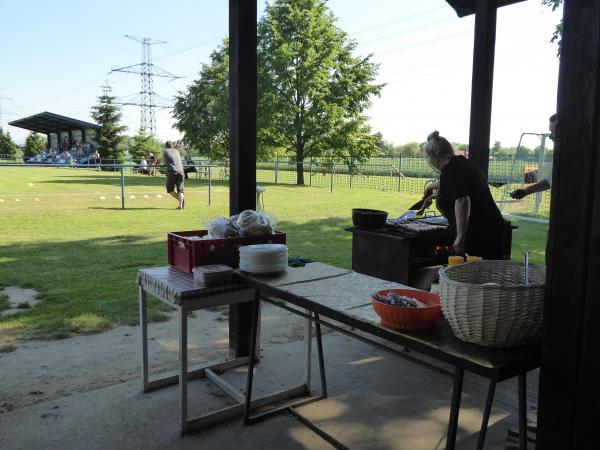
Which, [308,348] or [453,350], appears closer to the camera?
[453,350]

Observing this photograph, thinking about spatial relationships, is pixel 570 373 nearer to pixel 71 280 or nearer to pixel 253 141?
pixel 253 141

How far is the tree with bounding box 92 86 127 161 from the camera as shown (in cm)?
4534

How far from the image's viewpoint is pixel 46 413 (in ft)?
9.24

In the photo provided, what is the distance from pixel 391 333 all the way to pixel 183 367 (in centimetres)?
133

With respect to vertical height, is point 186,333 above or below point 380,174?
below

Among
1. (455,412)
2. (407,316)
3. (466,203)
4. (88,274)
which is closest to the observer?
(455,412)

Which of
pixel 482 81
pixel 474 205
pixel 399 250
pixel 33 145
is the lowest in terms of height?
pixel 399 250

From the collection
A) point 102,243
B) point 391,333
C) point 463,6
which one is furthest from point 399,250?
point 102,243

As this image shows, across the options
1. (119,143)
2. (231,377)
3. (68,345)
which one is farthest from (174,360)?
(119,143)

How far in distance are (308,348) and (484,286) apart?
1811 millimetres

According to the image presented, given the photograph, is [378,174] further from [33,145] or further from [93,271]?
[33,145]

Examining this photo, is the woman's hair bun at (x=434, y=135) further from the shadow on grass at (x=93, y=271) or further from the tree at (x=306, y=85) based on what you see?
the tree at (x=306, y=85)

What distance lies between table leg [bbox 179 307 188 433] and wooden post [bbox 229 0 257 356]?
3.16 ft

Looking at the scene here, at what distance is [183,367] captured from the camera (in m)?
2.65
